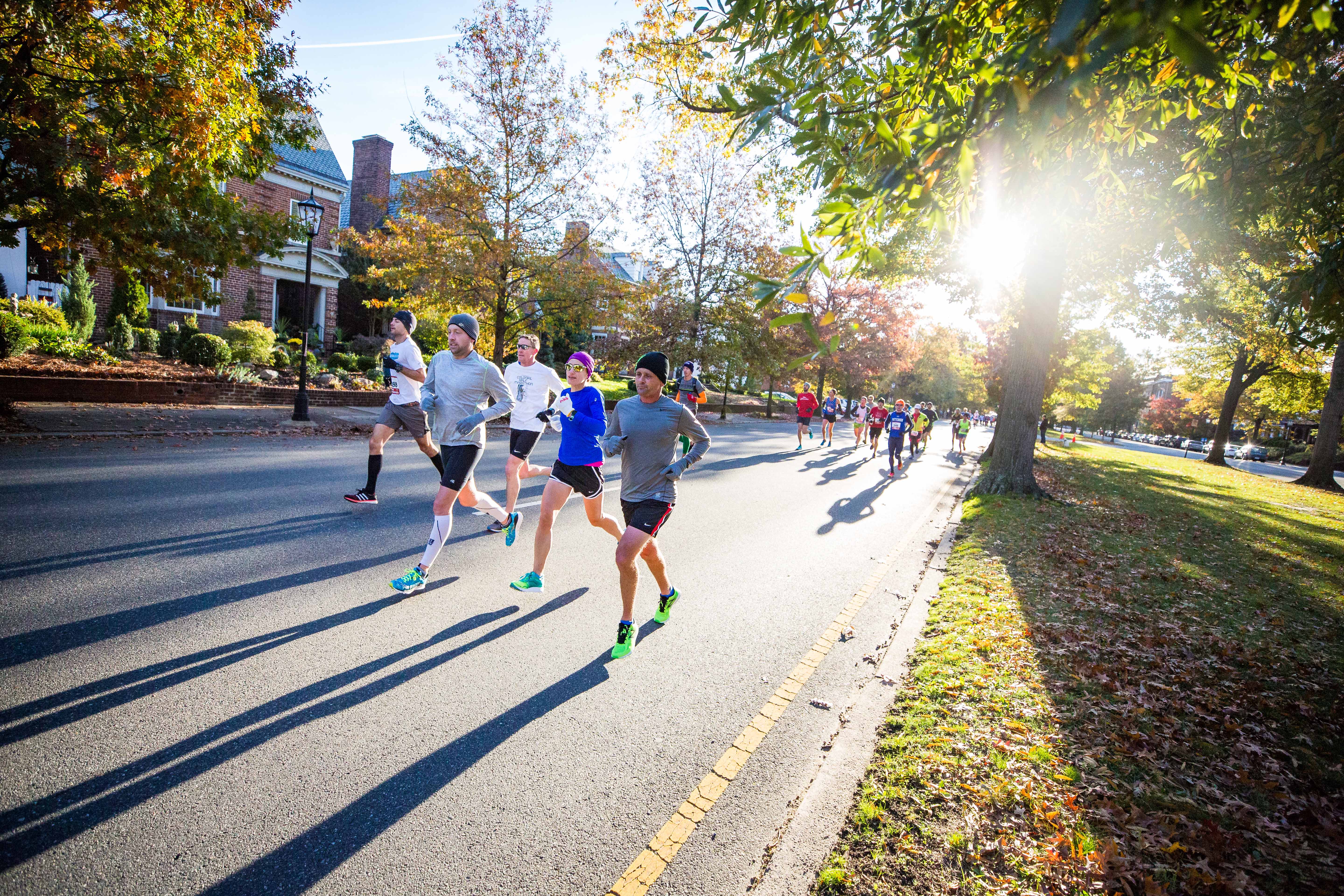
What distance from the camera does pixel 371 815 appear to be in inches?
105

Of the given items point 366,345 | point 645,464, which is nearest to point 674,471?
point 645,464

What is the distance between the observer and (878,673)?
4.35 m

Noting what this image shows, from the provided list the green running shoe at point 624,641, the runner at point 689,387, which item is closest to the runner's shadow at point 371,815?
the green running shoe at point 624,641

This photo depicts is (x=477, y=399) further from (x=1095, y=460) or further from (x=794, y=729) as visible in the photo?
(x=1095, y=460)

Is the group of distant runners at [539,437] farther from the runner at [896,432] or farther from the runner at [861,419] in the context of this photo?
the runner at [861,419]

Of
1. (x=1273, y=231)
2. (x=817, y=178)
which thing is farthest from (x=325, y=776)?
(x=1273, y=231)

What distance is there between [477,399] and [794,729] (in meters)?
3.94

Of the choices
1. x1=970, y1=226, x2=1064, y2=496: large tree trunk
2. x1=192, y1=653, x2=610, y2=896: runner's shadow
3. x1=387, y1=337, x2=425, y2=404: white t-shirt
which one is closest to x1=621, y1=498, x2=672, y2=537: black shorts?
x1=192, y1=653, x2=610, y2=896: runner's shadow

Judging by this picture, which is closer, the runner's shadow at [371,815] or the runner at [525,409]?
the runner's shadow at [371,815]

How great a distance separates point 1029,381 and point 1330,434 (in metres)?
19.0

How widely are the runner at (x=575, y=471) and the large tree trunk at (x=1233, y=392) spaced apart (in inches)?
1445

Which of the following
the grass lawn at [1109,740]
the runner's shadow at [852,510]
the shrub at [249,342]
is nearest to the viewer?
the grass lawn at [1109,740]

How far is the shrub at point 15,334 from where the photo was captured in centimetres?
1354

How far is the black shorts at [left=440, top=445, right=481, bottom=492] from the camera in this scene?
5363mm
